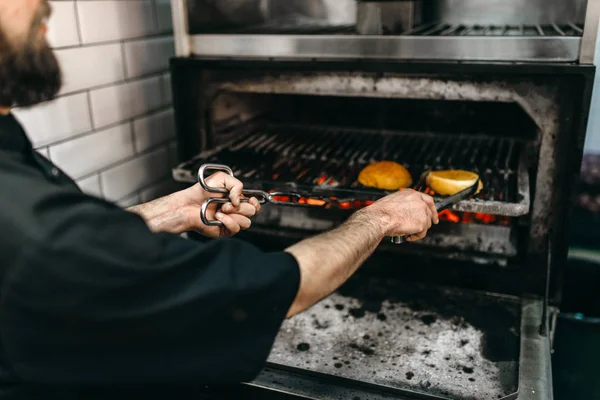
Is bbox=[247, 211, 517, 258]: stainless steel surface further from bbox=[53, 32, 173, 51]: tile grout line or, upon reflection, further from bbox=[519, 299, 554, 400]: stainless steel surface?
bbox=[53, 32, 173, 51]: tile grout line

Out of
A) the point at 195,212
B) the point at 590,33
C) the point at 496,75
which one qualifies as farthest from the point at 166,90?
→ the point at 590,33

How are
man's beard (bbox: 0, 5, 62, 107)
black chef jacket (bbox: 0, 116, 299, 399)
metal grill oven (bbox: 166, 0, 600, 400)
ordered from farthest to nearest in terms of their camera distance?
metal grill oven (bbox: 166, 0, 600, 400)
man's beard (bbox: 0, 5, 62, 107)
black chef jacket (bbox: 0, 116, 299, 399)

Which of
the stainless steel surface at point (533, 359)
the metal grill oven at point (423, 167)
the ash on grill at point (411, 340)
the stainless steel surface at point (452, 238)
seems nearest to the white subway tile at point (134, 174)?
the metal grill oven at point (423, 167)

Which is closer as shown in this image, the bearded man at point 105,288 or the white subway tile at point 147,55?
the bearded man at point 105,288

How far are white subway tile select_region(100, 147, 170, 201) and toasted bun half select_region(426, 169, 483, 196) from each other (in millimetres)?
1076

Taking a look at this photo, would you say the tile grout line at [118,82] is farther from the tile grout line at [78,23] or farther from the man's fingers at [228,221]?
the man's fingers at [228,221]

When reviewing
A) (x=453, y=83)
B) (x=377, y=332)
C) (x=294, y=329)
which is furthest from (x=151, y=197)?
(x=453, y=83)

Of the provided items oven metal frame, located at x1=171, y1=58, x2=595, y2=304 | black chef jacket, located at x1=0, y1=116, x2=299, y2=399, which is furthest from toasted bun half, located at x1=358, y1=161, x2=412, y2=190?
black chef jacket, located at x1=0, y1=116, x2=299, y2=399

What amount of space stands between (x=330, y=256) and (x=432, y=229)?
73 cm

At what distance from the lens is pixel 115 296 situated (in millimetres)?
769

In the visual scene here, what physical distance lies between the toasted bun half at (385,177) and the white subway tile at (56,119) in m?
0.90

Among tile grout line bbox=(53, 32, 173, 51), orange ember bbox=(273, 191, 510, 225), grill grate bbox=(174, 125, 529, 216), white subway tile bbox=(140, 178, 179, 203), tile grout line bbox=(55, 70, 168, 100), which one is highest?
tile grout line bbox=(53, 32, 173, 51)

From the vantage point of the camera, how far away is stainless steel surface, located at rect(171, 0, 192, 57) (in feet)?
5.81

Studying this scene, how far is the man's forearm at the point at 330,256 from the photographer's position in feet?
3.18
